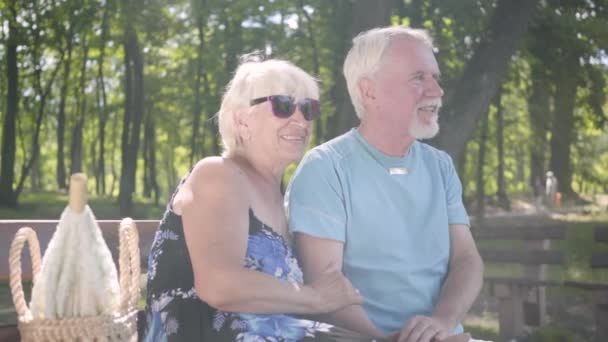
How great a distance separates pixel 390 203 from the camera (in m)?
3.17

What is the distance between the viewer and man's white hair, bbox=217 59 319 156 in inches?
116

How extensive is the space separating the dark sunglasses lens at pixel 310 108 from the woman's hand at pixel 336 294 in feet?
1.79

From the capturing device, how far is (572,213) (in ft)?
86.6

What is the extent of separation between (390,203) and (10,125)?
65.7 ft

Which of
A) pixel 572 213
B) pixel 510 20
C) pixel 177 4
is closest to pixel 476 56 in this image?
pixel 510 20

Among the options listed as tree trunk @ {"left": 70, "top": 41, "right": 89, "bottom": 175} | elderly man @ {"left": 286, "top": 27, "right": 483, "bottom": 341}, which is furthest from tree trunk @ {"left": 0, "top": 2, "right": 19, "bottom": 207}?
elderly man @ {"left": 286, "top": 27, "right": 483, "bottom": 341}

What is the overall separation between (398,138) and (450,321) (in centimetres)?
67

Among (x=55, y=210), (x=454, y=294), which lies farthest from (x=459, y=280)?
(x=55, y=210)

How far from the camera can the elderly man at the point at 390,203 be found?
10.1 ft

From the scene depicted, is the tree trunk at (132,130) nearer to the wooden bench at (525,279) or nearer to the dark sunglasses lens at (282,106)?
the wooden bench at (525,279)

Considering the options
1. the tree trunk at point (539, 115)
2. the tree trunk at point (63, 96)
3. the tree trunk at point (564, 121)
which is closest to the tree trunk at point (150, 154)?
the tree trunk at point (63, 96)

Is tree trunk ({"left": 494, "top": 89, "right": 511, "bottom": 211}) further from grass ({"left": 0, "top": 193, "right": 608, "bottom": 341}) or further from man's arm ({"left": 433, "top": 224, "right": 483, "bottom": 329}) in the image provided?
man's arm ({"left": 433, "top": 224, "right": 483, "bottom": 329})

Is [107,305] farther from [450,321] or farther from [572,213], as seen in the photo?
[572,213]

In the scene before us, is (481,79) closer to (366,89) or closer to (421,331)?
(366,89)
